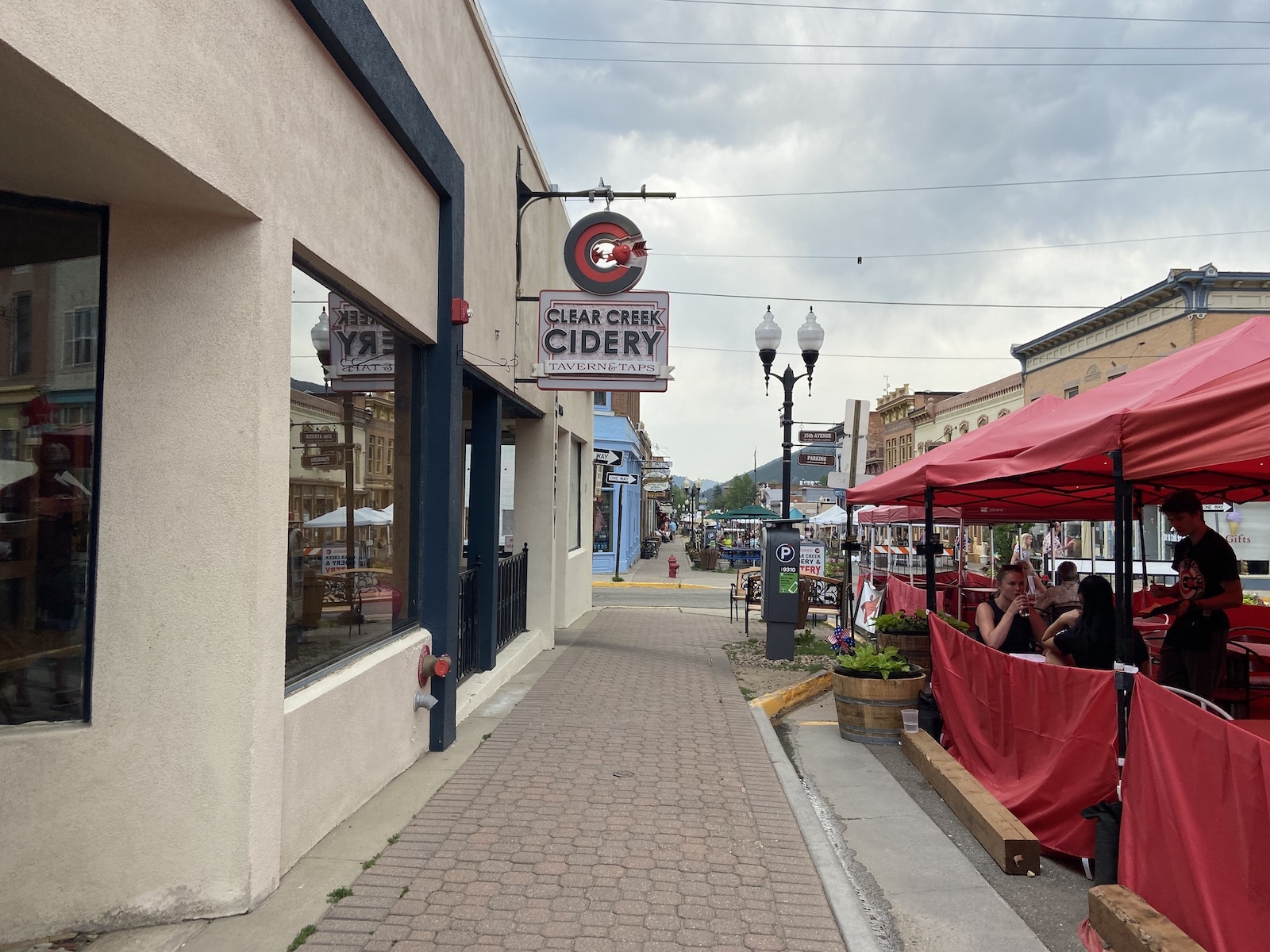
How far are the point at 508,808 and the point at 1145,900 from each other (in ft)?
11.0

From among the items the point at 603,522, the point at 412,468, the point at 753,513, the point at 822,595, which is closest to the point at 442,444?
the point at 412,468

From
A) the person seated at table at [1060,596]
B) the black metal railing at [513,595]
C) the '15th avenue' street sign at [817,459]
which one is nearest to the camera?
the person seated at table at [1060,596]

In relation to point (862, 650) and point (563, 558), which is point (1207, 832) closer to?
point (862, 650)

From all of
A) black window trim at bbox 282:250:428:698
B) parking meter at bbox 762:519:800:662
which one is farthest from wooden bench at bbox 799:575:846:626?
black window trim at bbox 282:250:428:698

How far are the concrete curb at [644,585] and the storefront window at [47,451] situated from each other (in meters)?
21.7

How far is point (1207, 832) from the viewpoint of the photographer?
11.4 ft

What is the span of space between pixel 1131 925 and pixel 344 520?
14.7 feet

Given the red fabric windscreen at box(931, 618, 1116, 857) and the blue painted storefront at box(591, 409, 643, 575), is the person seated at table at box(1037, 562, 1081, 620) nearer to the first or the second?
the red fabric windscreen at box(931, 618, 1116, 857)

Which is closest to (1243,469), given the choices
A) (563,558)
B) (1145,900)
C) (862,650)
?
(862,650)

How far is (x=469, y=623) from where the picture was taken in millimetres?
8992

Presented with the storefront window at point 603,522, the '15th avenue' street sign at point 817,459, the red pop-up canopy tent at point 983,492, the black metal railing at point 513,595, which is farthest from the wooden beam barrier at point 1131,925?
the storefront window at point 603,522

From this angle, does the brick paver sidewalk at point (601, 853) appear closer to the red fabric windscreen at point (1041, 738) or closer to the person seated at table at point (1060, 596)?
the red fabric windscreen at point (1041, 738)

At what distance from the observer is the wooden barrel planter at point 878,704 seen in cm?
764

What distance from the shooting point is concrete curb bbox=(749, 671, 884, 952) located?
3.97 metres
